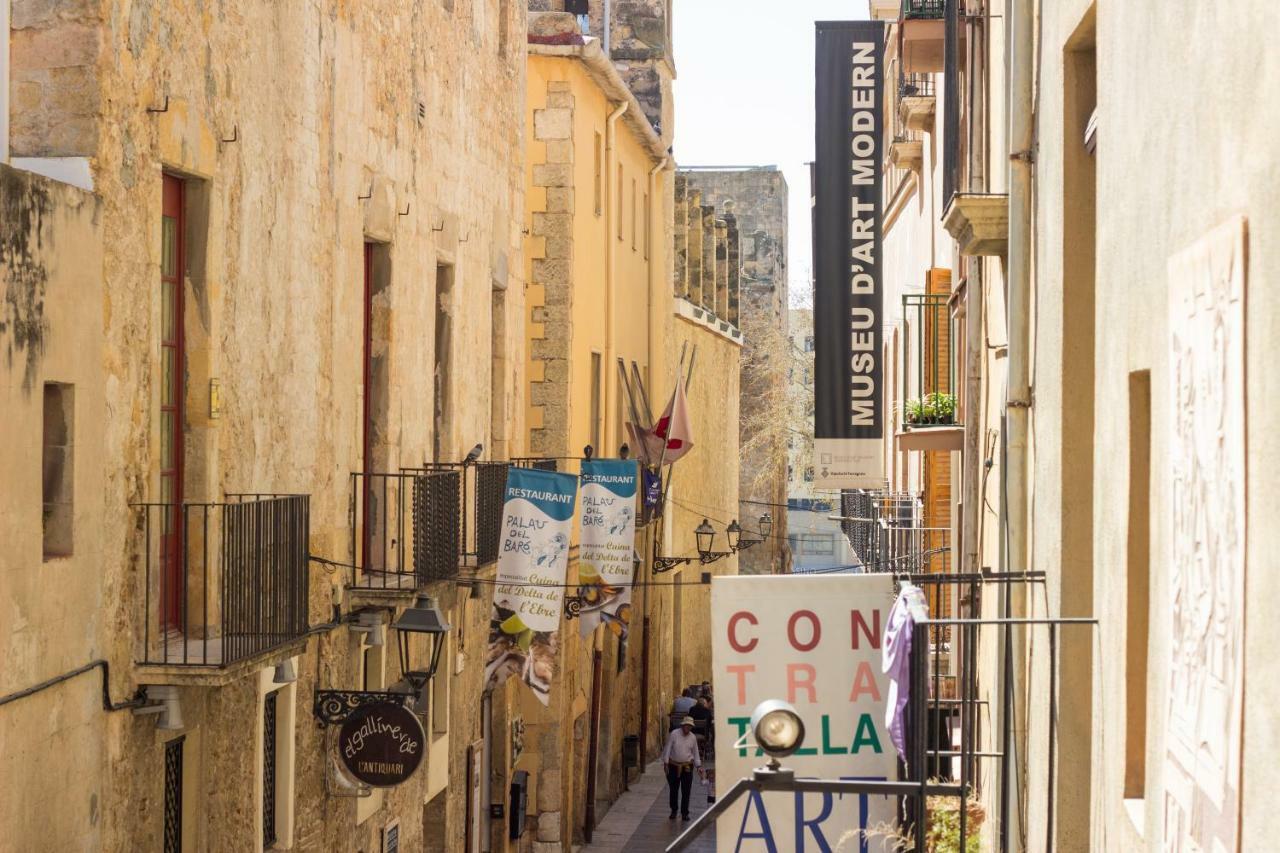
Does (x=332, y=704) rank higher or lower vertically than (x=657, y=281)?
lower

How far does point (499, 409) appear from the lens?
22531 millimetres

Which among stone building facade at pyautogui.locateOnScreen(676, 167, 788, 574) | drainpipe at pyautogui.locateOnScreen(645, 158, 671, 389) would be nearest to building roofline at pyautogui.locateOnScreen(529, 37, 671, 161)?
drainpipe at pyautogui.locateOnScreen(645, 158, 671, 389)

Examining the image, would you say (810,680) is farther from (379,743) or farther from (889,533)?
(889,533)

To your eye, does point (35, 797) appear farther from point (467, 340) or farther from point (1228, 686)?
point (467, 340)

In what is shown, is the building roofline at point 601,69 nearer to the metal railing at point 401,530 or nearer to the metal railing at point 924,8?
the metal railing at point 401,530

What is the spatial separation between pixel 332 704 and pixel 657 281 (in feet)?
65.9

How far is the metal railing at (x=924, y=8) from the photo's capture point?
1650 cm

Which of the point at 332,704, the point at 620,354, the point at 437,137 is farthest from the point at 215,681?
the point at 620,354

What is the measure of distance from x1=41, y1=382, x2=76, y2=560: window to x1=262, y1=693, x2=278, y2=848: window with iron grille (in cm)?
376

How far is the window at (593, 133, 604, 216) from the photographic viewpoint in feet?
91.9

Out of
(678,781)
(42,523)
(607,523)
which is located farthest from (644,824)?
(42,523)

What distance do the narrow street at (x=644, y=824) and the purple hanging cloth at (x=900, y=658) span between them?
691 inches

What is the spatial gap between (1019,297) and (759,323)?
4397 centimetres

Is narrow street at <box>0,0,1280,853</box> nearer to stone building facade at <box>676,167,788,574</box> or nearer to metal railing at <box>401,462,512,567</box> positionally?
metal railing at <box>401,462,512,567</box>
